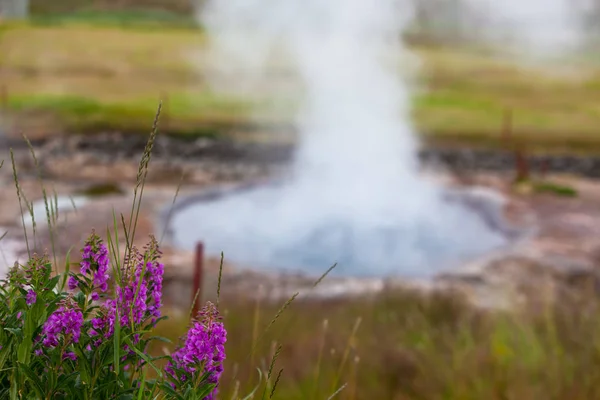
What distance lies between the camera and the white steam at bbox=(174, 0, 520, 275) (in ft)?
20.0

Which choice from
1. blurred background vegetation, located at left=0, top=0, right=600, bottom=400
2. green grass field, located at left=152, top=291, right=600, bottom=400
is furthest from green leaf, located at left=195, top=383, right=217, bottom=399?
blurred background vegetation, located at left=0, top=0, right=600, bottom=400

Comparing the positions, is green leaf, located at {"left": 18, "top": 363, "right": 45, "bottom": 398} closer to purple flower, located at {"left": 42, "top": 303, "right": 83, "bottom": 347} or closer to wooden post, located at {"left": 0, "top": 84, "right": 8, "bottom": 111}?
purple flower, located at {"left": 42, "top": 303, "right": 83, "bottom": 347}

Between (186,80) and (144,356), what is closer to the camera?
(144,356)

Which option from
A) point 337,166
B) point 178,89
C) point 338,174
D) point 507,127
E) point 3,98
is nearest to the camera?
point 338,174

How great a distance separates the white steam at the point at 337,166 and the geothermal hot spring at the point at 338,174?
0.02 m

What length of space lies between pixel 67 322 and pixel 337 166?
7.98 m

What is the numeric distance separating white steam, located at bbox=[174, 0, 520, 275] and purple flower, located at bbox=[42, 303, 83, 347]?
14.8ft

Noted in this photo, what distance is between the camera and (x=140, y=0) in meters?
12.5

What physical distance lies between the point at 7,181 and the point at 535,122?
761 centimetres

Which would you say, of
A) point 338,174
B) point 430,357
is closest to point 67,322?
point 430,357

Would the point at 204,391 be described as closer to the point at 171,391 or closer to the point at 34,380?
the point at 171,391

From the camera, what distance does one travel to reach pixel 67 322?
110 cm

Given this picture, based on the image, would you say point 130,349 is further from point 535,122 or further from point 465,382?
point 535,122


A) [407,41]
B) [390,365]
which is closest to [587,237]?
[390,365]
